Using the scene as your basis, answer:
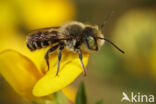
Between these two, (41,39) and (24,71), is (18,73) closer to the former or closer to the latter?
(24,71)

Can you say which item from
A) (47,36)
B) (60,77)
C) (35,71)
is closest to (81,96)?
(60,77)

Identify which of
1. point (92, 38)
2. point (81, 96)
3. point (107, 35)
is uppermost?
point (92, 38)

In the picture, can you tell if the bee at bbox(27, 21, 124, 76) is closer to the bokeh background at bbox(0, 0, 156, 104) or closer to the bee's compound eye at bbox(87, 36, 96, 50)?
the bee's compound eye at bbox(87, 36, 96, 50)

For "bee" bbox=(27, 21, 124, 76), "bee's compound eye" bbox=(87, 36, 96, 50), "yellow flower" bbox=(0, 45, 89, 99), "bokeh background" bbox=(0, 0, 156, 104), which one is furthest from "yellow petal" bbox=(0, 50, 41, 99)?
"bokeh background" bbox=(0, 0, 156, 104)

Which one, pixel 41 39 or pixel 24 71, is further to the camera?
pixel 41 39

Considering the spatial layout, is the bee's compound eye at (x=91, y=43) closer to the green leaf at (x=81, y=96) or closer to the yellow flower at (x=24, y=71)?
the yellow flower at (x=24, y=71)

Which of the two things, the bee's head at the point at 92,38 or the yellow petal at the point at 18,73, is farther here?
the bee's head at the point at 92,38

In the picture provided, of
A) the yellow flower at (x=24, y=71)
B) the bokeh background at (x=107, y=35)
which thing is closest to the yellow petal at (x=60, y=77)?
the yellow flower at (x=24, y=71)
